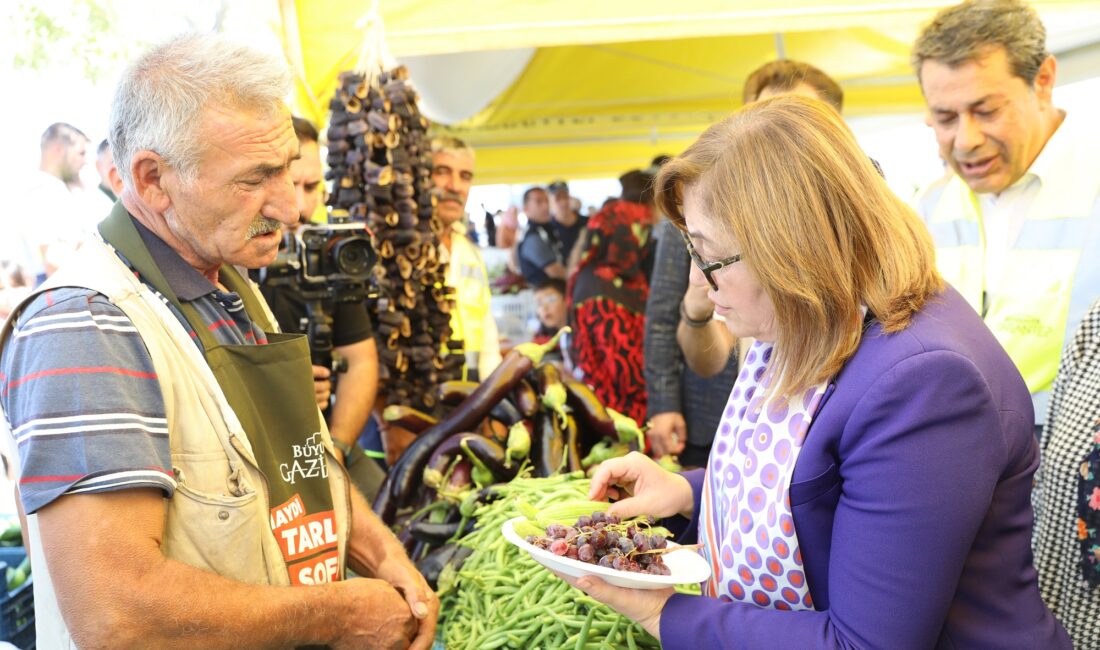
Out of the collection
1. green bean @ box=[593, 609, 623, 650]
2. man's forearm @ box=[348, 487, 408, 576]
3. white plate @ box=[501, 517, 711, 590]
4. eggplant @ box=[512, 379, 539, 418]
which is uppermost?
eggplant @ box=[512, 379, 539, 418]

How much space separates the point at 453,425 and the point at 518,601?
0.80 metres

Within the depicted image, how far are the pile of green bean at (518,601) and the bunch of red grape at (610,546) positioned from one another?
252mm

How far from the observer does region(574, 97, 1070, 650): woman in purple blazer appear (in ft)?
4.26

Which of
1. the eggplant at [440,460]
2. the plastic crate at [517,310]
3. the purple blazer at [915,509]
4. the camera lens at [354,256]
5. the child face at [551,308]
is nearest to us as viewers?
the purple blazer at [915,509]

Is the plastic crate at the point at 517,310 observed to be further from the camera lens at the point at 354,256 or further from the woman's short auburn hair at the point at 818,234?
the woman's short auburn hair at the point at 818,234

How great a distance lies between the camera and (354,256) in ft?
9.48

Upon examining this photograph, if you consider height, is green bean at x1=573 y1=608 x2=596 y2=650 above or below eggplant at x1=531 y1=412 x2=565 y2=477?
below

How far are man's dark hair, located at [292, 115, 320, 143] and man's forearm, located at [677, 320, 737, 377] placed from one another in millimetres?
1616

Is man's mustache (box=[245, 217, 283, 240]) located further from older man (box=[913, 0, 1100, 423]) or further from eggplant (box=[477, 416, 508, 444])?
older man (box=[913, 0, 1100, 423])

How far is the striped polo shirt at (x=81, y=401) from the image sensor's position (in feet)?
4.61

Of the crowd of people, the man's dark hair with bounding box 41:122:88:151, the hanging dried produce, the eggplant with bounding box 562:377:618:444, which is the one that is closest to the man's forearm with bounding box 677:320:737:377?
the eggplant with bounding box 562:377:618:444

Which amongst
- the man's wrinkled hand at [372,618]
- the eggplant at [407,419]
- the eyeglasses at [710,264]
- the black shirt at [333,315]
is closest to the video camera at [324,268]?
the black shirt at [333,315]

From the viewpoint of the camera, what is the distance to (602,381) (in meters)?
4.55

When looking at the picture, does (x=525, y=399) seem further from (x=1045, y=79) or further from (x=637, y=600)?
(x=1045, y=79)
